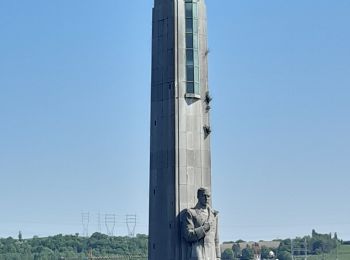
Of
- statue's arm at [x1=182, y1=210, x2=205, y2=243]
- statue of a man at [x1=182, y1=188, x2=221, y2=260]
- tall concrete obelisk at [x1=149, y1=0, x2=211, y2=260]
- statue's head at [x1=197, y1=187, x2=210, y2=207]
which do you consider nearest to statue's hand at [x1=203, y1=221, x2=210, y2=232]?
statue of a man at [x1=182, y1=188, x2=221, y2=260]

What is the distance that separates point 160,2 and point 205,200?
30.8 feet

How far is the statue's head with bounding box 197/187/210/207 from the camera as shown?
127 feet

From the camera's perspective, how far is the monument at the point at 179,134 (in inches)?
1537

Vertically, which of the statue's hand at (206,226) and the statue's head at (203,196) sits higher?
the statue's head at (203,196)

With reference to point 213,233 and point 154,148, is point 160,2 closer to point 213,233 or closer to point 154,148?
point 154,148

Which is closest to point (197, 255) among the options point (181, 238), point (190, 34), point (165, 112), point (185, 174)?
point (181, 238)

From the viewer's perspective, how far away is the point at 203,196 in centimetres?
3888

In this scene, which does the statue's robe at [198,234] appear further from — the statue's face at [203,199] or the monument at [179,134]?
the statue's face at [203,199]

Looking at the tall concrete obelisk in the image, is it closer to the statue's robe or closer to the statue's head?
the statue's robe

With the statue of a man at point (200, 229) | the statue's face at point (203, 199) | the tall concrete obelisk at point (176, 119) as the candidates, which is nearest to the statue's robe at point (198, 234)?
the statue of a man at point (200, 229)

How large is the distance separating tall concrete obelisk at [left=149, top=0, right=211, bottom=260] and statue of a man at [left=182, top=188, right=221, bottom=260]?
0.63 m

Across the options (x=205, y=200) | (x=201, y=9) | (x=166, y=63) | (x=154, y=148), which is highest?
(x=201, y=9)

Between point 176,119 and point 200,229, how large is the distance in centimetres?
506

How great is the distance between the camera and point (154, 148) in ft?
133
